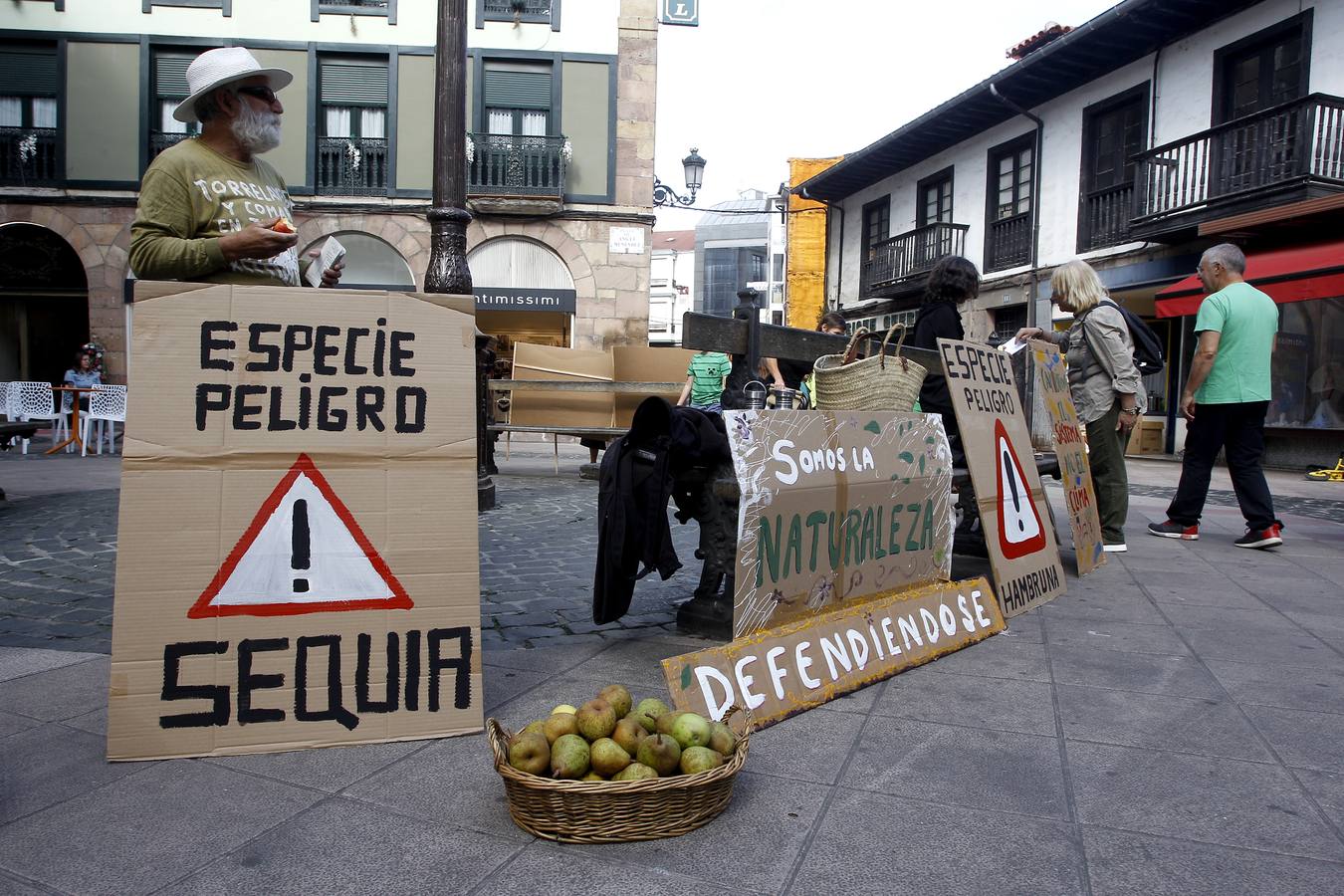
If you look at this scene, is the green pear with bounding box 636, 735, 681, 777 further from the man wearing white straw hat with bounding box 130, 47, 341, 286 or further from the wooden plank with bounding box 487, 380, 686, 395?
the wooden plank with bounding box 487, 380, 686, 395

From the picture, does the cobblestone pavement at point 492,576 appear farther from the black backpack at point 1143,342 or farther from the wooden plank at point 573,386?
the black backpack at point 1143,342

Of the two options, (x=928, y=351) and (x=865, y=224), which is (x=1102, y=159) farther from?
(x=928, y=351)

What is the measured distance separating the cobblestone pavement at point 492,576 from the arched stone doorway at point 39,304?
1523 centimetres

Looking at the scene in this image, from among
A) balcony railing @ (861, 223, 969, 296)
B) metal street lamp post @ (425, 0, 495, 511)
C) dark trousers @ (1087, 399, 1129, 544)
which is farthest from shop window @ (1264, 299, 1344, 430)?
metal street lamp post @ (425, 0, 495, 511)

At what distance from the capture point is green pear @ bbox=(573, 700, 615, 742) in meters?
2.09

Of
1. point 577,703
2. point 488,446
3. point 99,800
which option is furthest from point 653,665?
point 488,446

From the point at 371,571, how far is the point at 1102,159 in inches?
725

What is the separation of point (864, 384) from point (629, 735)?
6.69ft

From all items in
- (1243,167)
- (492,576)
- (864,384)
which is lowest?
(492,576)

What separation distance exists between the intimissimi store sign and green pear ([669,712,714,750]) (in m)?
17.8

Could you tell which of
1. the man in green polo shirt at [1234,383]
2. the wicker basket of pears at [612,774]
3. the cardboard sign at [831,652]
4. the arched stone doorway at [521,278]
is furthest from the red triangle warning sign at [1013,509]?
the arched stone doorway at [521,278]

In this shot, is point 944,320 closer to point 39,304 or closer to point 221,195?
point 221,195

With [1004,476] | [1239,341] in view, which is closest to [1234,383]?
[1239,341]

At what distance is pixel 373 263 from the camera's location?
19.4 m
